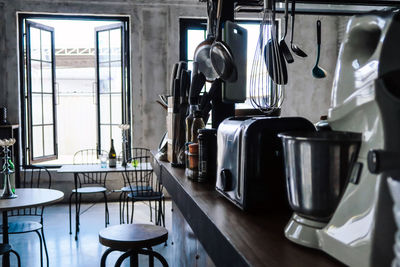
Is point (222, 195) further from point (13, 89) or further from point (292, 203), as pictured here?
point (13, 89)

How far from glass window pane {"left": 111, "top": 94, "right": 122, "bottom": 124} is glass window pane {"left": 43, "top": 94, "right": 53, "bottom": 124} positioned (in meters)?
0.84

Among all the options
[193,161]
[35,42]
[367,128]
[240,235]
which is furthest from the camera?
[35,42]

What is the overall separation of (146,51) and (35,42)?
1.49m

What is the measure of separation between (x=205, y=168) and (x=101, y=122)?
455 centimetres

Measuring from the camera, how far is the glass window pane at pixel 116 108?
20.4 ft

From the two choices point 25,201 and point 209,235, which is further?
point 25,201

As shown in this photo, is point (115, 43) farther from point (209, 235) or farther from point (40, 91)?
point (209, 235)

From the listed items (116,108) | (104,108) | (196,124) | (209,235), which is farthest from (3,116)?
(209,235)

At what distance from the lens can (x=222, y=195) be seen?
5.13 ft

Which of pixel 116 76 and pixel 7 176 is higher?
pixel 116 76

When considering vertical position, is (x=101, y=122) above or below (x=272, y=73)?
below

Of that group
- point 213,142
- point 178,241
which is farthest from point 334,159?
point 178,241

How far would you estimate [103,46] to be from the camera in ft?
20.1

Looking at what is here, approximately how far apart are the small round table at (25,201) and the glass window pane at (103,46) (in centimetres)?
326
